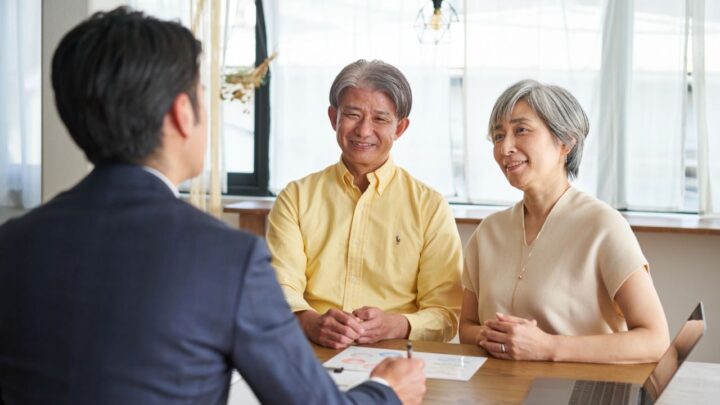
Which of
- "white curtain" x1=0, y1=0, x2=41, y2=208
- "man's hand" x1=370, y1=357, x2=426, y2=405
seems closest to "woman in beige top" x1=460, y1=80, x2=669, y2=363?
"man's hand" x1=370, y1=357, x2=426, y2=405

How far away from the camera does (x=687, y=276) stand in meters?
4.38

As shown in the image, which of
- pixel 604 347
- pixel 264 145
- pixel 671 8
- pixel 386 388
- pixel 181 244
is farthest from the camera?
pixel 264 145

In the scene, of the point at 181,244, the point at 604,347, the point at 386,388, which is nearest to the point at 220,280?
the point at 181,244

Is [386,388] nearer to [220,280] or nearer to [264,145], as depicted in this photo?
[220,280]

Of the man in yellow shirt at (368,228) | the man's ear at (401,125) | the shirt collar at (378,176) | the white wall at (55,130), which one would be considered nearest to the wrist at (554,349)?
the man in yellow shirt at (368,228)

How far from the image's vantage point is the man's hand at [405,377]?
1505 millimetres

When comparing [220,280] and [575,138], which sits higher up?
[575,138]

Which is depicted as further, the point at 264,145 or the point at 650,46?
the point at 264,145

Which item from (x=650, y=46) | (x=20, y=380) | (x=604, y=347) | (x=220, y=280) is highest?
(x=650, y=46)

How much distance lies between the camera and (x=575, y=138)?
2.52m

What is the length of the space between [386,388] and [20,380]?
0.55 meters

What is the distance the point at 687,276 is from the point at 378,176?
2.17 meters

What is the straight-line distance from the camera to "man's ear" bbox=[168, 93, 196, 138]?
49.2 inches

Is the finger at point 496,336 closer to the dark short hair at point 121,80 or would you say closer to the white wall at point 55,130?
the dark short hair at point 121,80
